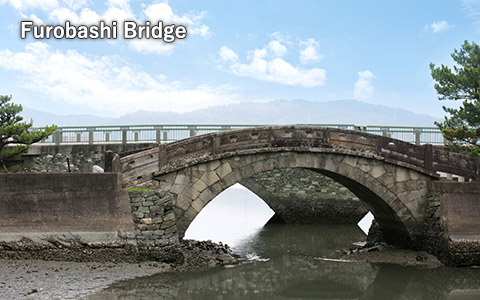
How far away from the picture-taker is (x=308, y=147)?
1402 centimetres

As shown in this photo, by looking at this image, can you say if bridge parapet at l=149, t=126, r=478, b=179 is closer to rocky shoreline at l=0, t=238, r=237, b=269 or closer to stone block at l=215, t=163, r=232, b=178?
stone block at l=215, t=163, r=232, b=178

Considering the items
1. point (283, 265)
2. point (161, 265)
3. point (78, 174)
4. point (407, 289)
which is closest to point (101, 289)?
point (161, 265)

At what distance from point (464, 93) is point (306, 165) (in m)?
A: 8.99

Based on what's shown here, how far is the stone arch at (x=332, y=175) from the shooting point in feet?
43.0

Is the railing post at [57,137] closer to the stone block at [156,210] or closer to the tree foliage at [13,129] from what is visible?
the tree foliage at [13,129]

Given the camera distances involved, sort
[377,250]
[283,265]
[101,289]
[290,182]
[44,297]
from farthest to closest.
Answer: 1. [290,182]
2. [377,250]
3. [283,265]
4. [101,289]
5. [44,297]

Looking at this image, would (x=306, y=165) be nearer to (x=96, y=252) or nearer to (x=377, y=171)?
(x=377, y=171)

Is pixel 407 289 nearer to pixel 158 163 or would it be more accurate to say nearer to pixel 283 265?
pixel 283 265

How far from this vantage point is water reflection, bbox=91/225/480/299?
1116cm

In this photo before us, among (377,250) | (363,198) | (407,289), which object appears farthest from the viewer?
(363,198)

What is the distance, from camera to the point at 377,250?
50.8 feet

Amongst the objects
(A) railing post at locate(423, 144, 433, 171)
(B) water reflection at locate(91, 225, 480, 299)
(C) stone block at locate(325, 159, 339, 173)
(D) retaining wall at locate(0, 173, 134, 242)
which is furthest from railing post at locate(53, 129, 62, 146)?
(A) railing post at locate(423, 144, 433, 171)

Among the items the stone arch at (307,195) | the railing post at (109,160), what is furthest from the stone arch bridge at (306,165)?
the stone arch at (307,195)

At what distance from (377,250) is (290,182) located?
22.2 feet
